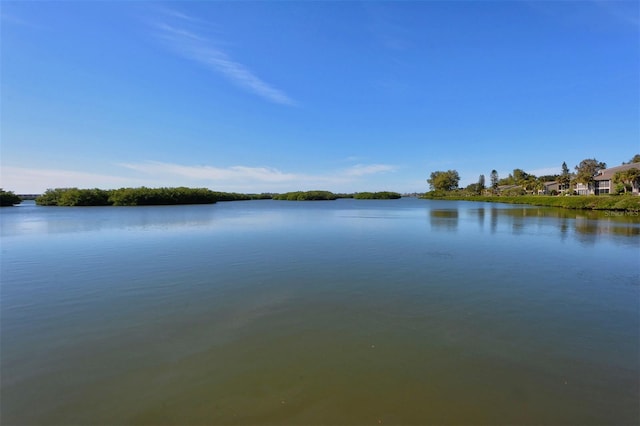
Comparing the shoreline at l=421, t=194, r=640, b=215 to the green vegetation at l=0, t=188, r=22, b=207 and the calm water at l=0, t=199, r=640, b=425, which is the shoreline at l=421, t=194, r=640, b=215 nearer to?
the calm water at l=0, t=199, r=640, b=425

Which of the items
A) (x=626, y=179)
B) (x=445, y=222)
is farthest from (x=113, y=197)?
(x=626, y=179)

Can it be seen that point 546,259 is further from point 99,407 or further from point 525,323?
point 99,407

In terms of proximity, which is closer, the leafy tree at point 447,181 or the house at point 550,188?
the house at point 550,188

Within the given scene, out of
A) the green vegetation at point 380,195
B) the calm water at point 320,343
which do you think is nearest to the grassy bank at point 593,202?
the calm water at point 320,343

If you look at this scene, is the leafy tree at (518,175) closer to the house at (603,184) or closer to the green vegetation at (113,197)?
the house at (603,184)

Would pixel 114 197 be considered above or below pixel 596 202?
above

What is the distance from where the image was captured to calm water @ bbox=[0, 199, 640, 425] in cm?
380

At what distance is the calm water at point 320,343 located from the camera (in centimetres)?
380

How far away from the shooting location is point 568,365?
15.6 ft

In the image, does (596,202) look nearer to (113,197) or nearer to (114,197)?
(114,197)

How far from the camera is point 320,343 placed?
542 centimetres

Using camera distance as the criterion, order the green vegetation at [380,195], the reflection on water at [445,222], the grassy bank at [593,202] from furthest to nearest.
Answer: the green vegetation at [380,195] < the grassy bank at [593,202] < the reflection on water at [445,222]

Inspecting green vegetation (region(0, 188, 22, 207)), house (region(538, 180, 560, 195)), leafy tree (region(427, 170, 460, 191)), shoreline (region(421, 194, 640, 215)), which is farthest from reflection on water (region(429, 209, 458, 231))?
leafy tree (region(427, 170, 460, 191))

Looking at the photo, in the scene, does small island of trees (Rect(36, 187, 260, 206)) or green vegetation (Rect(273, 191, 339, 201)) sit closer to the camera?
small island of trees (Rect(36, 187, 260, 206))
